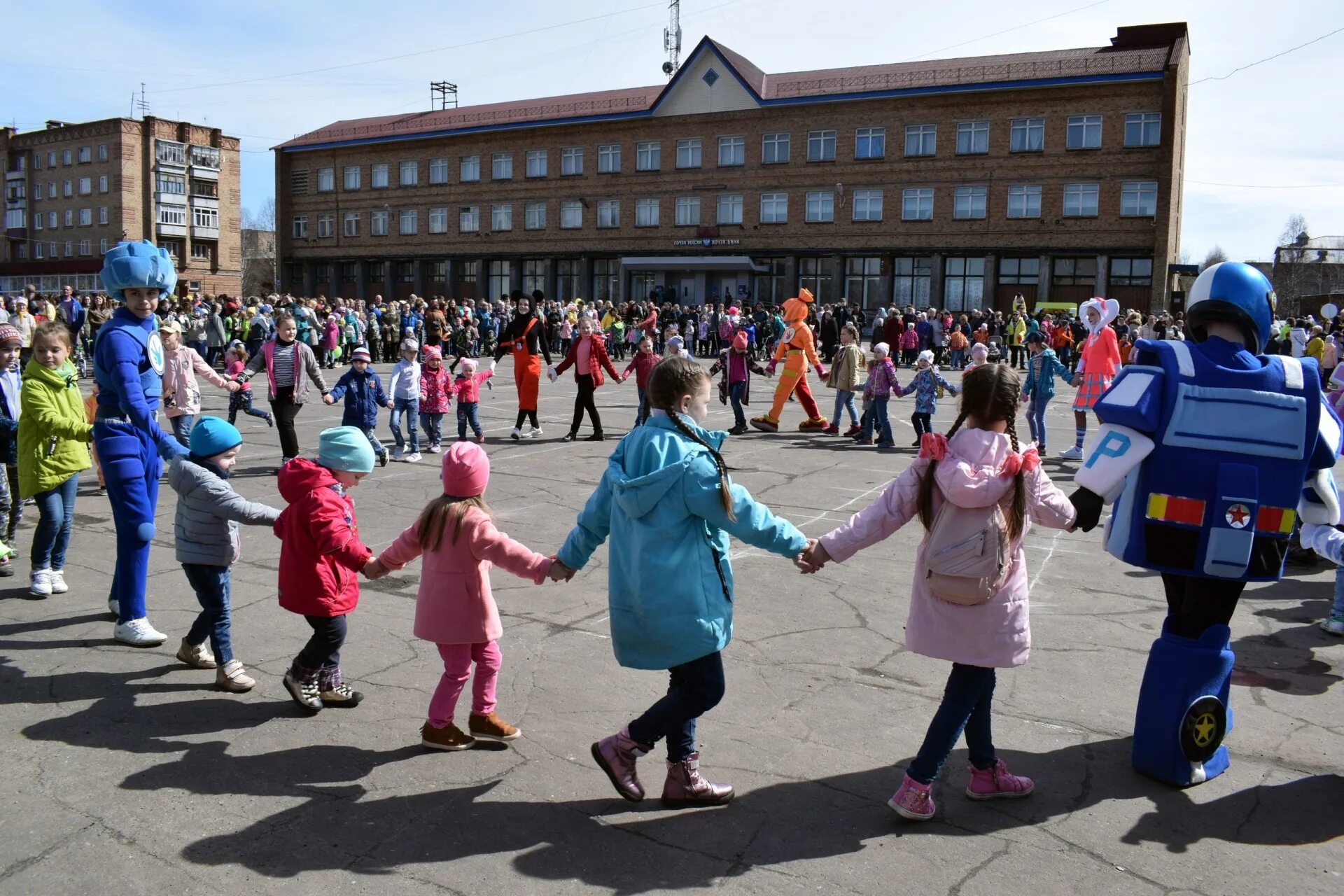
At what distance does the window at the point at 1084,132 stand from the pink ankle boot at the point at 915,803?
41949mm

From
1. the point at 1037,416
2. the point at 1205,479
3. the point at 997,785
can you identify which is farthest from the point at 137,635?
the point at 1037,416

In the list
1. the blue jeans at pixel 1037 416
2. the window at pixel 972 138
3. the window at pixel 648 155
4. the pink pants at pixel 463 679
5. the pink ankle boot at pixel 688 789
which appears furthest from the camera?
the window at pixel 648 155

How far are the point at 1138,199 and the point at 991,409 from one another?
40952mm

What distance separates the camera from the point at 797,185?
45.7 meters

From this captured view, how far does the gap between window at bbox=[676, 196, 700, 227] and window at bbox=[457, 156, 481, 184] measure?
1184 centimetres

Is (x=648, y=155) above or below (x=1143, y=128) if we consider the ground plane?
above

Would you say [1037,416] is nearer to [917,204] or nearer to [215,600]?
[215,600]

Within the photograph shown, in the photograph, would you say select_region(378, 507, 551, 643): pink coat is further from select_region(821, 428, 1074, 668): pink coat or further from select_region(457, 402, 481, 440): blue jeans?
select_region(457, 402, 481, 440): blue jeans

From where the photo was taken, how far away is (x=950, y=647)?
366 cm

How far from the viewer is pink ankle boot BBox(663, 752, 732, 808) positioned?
3.78 metres

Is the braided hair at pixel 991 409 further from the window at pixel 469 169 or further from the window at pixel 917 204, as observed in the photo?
the window at pixel 469 169

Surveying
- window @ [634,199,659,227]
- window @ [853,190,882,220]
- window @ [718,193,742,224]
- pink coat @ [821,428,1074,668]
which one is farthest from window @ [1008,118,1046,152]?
pink coat @ [821,428,1074,668]

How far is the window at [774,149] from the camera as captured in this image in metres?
46.0

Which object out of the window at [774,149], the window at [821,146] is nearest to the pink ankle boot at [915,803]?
the window at [821,146]
